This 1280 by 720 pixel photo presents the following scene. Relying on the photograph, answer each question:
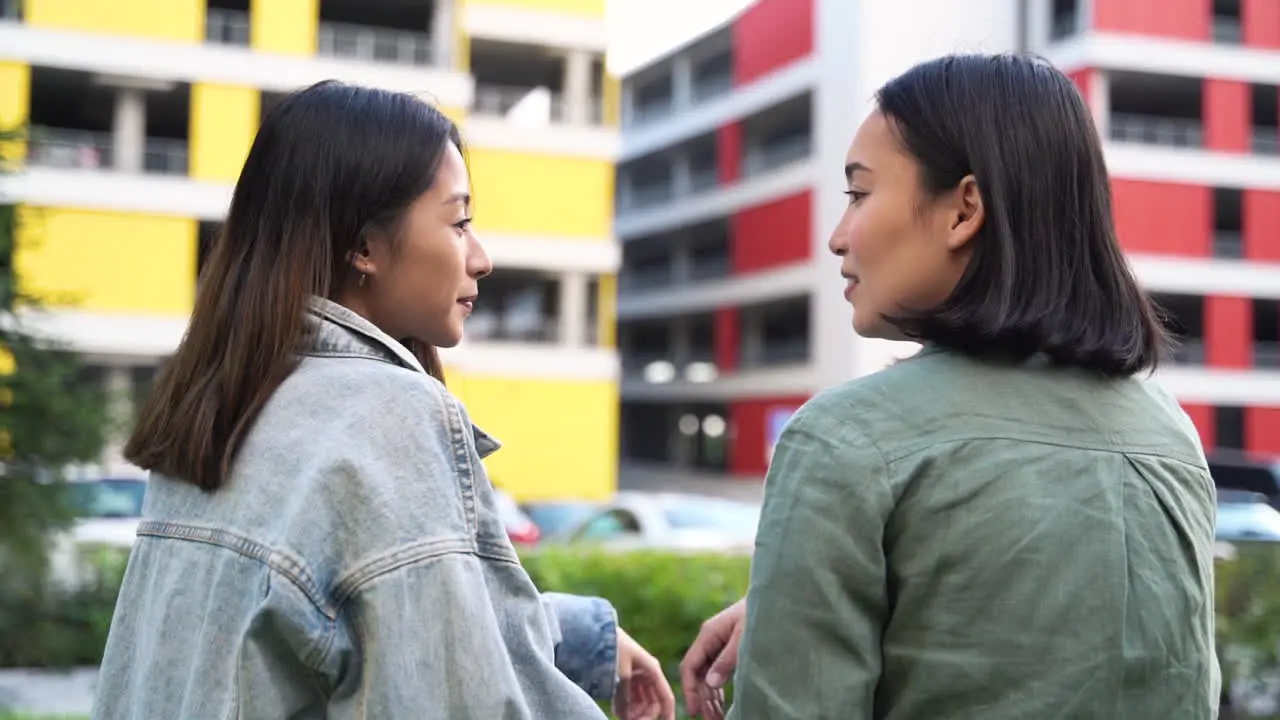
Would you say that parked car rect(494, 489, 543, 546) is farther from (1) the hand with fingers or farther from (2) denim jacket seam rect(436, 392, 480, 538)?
(2) denim jacket seam rect(436, 392, 480, 538)

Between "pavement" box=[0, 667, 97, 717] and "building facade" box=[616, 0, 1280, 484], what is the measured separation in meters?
16.8

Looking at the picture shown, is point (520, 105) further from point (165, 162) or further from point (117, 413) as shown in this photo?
point (117, 413)

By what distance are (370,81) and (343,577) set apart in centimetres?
2130

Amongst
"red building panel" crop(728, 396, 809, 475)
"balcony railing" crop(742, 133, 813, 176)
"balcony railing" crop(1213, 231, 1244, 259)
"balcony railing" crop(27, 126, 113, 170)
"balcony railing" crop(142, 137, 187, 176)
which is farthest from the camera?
"balcony railing" crop(742, 133, 813, 176)

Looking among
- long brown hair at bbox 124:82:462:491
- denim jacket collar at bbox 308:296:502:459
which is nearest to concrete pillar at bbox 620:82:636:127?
long brown hair at bbox 124:82:462:491

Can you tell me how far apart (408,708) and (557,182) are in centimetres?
2450

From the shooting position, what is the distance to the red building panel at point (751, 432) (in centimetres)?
3212

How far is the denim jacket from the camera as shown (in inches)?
56.9

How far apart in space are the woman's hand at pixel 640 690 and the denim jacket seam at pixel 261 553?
63 centimetres

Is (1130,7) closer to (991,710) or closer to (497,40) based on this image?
(497,40)

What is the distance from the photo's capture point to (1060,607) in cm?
137

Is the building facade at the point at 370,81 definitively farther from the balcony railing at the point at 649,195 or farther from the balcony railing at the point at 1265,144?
the balcony railing at the point at 1265,144

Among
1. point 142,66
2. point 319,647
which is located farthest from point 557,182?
point 319,647

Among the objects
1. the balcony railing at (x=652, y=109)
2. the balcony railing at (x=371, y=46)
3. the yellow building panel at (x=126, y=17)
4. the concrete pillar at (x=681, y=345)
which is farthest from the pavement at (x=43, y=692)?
the balcony railing at (x=652, y=109)
